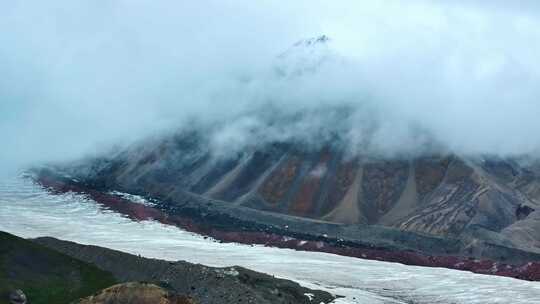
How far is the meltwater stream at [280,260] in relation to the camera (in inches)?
3319

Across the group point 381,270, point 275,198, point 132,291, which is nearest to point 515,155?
point 275,198

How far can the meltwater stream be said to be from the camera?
3319 inches

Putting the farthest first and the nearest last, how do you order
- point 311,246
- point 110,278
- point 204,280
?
1. point 311,246
2. point 110,278
3. point 204,280

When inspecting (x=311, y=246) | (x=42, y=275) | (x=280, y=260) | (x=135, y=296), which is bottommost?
(x=135, y=296)

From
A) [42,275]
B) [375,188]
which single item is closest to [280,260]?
[42,275]

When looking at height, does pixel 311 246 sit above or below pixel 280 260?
above

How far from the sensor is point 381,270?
10456 centimetres

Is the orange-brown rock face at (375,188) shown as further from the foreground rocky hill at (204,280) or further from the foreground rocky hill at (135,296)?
the foreground rocky hill at (135,296)

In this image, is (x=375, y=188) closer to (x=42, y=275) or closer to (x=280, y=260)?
(x=280, y=260)

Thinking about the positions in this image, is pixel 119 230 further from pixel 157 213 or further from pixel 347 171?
pixel 347 171

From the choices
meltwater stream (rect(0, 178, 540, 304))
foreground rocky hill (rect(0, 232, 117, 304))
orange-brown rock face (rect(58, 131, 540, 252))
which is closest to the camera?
foreground rocky hill (rect(0, 232, 117, 304))

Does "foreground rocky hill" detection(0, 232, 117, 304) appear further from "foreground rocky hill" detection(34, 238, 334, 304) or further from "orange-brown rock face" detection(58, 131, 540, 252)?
"orange-brown rock face" detection(58, 131, 540, 252)

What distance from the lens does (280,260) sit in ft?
354

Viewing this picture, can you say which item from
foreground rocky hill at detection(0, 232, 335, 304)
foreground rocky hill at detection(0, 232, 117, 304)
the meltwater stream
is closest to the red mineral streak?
the meltwater stream
